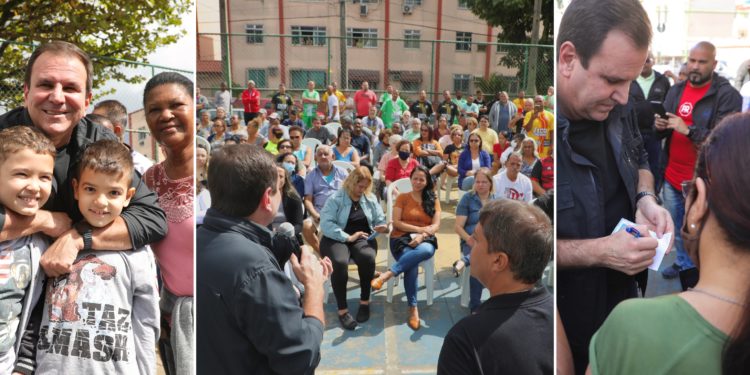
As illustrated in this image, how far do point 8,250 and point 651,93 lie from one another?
1557 mm

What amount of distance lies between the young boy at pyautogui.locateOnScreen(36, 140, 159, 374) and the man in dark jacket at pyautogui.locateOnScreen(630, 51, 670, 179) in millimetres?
1071

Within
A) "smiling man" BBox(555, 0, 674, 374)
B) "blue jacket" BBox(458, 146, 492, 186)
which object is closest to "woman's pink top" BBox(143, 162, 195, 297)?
"smiling man" BBox(555, 0, 674, 374)

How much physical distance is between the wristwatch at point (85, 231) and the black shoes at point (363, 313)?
1.18m

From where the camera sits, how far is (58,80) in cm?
114

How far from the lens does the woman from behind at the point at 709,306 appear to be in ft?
2.39

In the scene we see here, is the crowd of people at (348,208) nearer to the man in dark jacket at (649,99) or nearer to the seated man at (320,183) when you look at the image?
the seated man at (320,183)

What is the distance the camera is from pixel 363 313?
2184mm

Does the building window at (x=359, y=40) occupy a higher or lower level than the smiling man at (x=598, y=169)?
higher

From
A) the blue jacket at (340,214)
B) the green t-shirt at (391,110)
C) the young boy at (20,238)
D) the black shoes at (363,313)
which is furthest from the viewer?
the green t-shirt at (391,110)

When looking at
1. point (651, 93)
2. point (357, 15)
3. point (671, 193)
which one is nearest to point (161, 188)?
point (651, 93)

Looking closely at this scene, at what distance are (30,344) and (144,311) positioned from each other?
0.23 m

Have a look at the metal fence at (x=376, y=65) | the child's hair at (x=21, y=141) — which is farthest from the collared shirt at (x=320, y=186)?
the metal fence at (x=376, y=65)

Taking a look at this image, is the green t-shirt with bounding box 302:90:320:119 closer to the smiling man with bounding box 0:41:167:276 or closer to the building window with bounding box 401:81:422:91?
the building window with bounding box 401:81:422:91

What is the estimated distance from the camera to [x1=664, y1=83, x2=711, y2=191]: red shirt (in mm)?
1457
